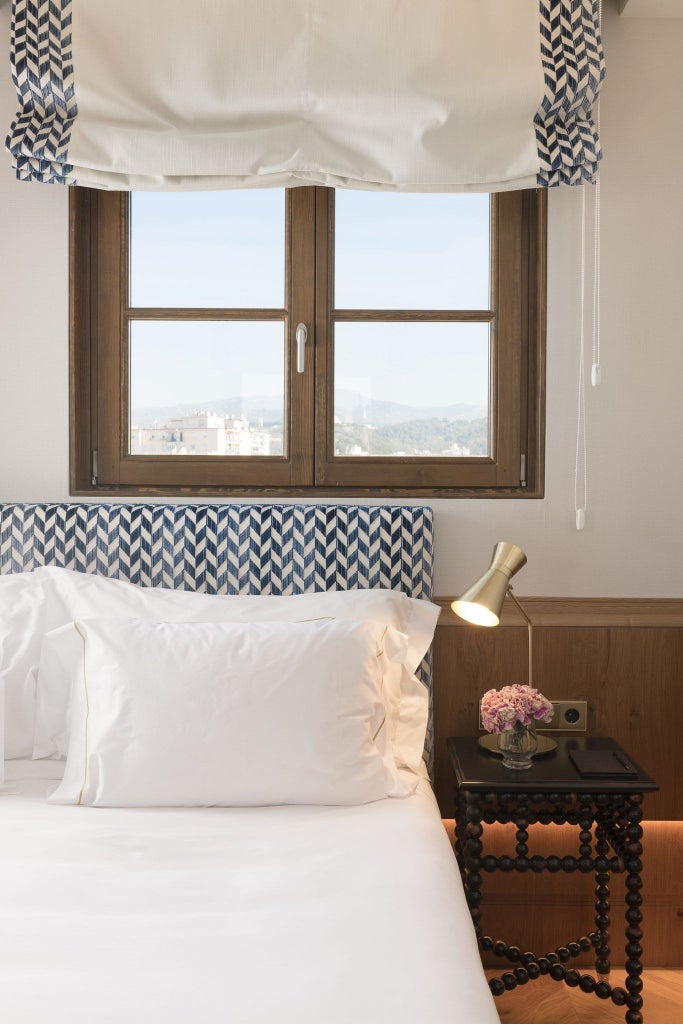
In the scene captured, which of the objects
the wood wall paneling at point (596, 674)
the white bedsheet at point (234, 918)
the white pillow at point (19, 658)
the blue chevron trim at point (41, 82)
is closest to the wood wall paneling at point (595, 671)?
the wood wall paneling at point (596, 674)

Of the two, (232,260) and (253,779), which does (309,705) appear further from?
(232,260)

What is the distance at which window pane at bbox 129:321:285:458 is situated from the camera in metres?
2.33

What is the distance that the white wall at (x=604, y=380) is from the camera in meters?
2.21

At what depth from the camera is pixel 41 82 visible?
2021mm

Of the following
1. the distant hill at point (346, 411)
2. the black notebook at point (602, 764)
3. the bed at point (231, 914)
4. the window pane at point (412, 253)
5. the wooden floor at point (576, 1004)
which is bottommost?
the wooden floor at point (576, 1004)

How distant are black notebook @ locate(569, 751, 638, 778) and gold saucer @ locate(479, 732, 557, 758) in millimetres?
51

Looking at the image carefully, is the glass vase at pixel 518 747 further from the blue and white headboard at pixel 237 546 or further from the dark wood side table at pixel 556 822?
the blue and white headboard at pixel 237 546

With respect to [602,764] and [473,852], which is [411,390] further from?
[473,852]

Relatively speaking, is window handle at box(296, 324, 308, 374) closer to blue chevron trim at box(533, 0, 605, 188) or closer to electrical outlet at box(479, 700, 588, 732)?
blue chevron trim at box(533, 0, 605, 188)

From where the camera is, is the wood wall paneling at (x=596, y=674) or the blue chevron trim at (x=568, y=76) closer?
the blue chevron trim at (x=568, y=76)

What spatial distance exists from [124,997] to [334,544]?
1.25 meters

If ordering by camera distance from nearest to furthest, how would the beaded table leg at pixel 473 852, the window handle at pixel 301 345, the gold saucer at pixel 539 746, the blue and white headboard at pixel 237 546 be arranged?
the beaded table leg at pixel 473 852, the gold saucer at pixel 539 746, the blue and white headboard at pixel 237 546, the window handle at pixel 301 345

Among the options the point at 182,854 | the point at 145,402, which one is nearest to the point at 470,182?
the point at 145,402

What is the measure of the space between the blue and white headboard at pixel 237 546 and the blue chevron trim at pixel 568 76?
3.16 feet
